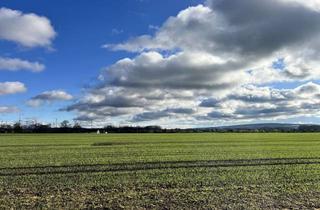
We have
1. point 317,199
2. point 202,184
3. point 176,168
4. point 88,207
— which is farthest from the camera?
point 176,168

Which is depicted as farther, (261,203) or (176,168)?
(176,168)

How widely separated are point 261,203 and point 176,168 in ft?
32.2

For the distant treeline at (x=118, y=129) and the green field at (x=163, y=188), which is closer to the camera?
the green field at (x=163, y=188)

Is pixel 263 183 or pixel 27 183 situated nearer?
pixel 263 183

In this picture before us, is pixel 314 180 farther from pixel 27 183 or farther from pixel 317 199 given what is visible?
pixel 27 183

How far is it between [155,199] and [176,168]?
29.0ft

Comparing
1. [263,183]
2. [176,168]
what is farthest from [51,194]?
[176,168]

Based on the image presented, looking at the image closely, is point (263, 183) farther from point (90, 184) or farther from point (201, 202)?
point (90, 184)

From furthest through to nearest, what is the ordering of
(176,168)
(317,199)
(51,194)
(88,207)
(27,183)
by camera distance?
(176,168) < (27,183) < (51,194) < (317,199) < (88,207)

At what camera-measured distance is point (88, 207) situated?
449 inches

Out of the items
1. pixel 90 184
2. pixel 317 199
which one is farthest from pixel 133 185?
pixel 317 199

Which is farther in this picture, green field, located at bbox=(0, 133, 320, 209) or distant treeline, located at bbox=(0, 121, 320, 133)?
distant treeline, located at bbox=(0, 121, 320, 133)

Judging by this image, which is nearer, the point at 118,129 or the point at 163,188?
the point at 163,188

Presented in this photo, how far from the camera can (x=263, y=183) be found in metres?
15.3
